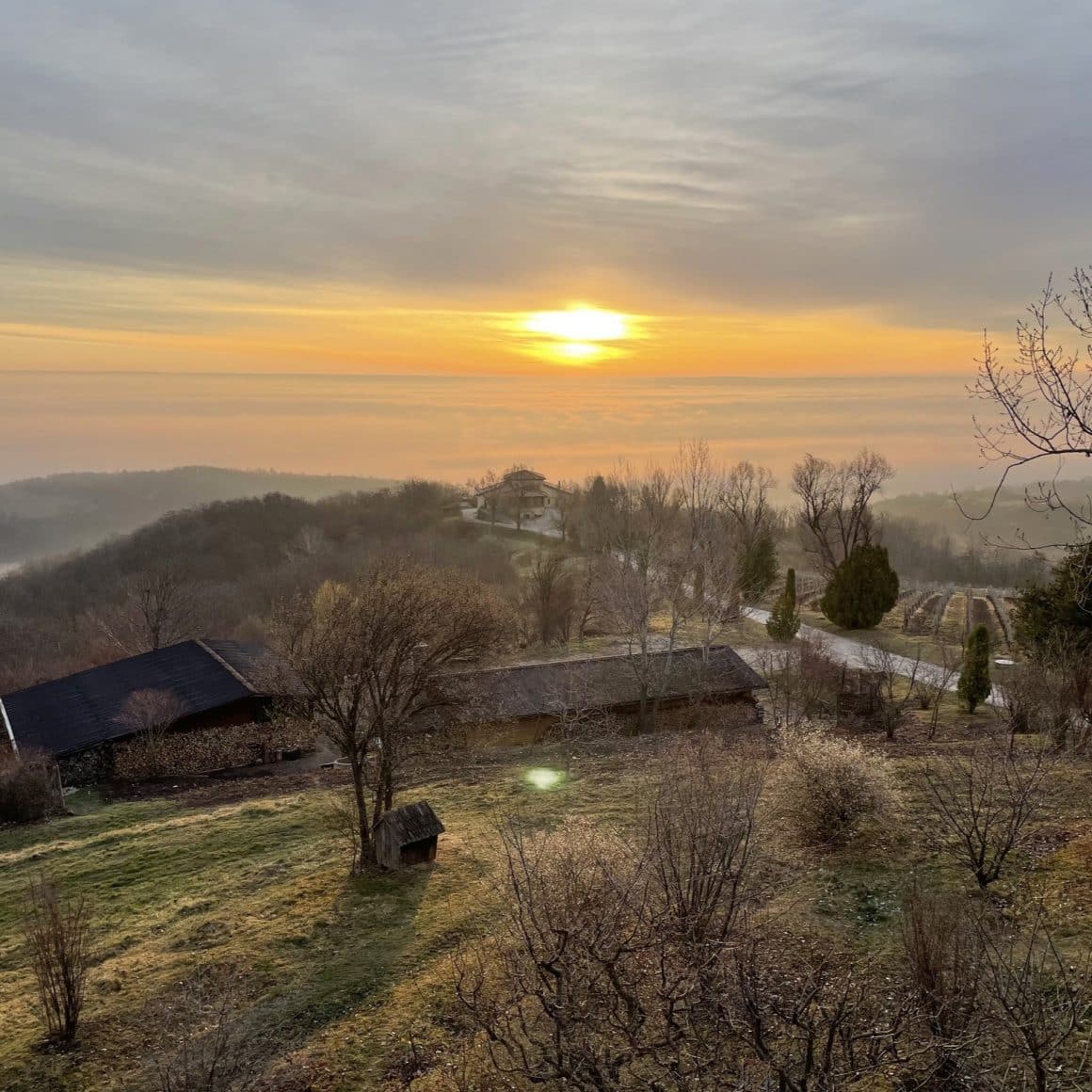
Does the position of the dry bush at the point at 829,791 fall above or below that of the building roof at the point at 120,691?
above

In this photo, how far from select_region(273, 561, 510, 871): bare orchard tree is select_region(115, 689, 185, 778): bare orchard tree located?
1242 cm

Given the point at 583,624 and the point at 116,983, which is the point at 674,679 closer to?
the point at 583,624

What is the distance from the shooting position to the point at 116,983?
31.5 feet

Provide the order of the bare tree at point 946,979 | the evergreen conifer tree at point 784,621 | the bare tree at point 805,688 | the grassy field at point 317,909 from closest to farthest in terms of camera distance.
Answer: the bare tree at point 946,979 → the grassy field at point 317,909 → the bare tree at point 805,688 → the evergreen conifer tree at point 784,621

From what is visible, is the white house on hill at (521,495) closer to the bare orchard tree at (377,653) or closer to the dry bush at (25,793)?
the dry bush at (25,793)

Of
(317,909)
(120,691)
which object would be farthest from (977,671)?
(120,691)

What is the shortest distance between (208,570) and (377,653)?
67.6m

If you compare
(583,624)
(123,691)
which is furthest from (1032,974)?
(583,624)

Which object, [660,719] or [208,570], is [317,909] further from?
[208,570]

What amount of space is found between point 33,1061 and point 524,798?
1000cm

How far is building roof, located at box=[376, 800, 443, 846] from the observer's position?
12570mm

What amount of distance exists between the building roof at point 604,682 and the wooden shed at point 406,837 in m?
8.98

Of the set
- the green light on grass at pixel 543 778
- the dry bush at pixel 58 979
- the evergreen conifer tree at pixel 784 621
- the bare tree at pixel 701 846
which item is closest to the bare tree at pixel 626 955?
the bare tree at pixel 701 846

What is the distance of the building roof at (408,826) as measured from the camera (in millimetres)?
12570
